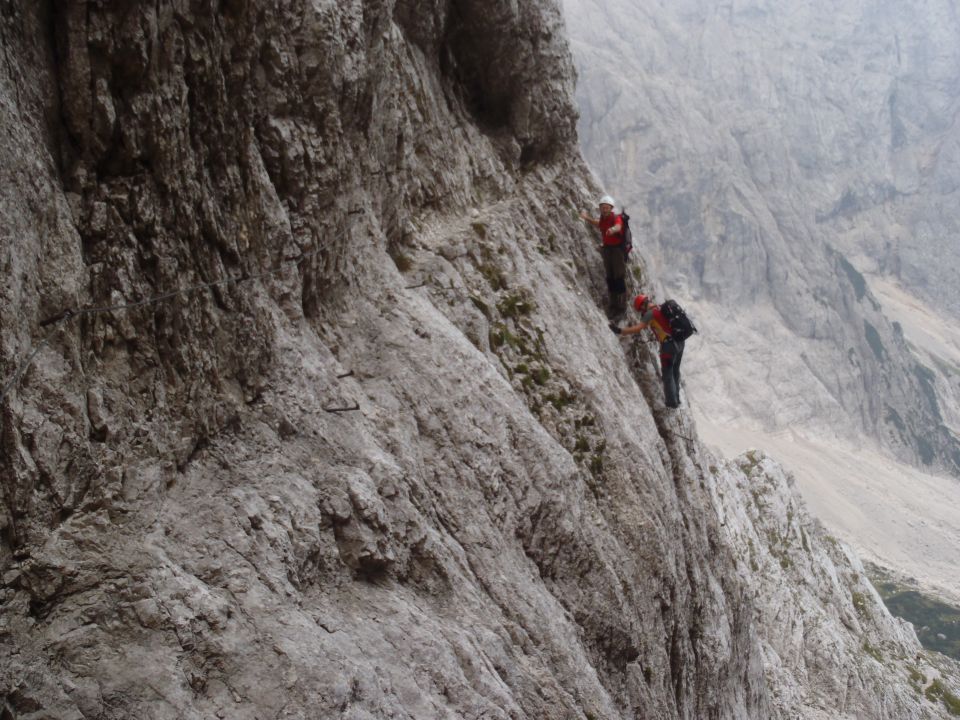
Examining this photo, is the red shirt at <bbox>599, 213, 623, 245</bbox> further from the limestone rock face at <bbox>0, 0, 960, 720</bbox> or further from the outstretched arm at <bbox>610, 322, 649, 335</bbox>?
the limestone rock face at <bbox>0, 0, 960, 720</bbox>

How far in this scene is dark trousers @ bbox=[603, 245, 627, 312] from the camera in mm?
18000

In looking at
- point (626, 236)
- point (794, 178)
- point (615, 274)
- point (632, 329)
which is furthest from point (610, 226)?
point (794, 178)

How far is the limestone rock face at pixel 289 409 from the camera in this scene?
6.13 meters

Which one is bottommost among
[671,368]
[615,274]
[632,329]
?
[671,368]

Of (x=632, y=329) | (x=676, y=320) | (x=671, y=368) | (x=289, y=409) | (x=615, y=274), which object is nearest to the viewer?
(x=289, y=409)

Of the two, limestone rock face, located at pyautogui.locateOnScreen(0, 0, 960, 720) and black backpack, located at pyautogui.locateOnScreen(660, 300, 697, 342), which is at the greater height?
black backpack, located at pyautogui.locateOnScreen(660, 300, 697, 342)

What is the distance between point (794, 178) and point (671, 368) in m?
152

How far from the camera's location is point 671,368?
1864 cm

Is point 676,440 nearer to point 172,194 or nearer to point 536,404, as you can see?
point 536,404

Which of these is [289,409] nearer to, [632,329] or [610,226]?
[632,329]

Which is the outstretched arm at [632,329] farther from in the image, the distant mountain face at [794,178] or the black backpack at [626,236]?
the distant mountain face at [794,178]

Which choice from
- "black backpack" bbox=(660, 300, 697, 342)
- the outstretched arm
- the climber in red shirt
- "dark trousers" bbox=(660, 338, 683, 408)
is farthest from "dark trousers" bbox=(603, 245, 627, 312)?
"dark trousers" bbox=(660, 338, 683, 408)

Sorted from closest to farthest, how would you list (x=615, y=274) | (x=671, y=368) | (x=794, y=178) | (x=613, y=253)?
(x=613, y=253), (x=615, y=274), (x=671, y=368), (x=794, y=178)

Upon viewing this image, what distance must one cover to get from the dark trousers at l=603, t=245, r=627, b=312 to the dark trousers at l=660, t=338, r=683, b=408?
4.62ft
